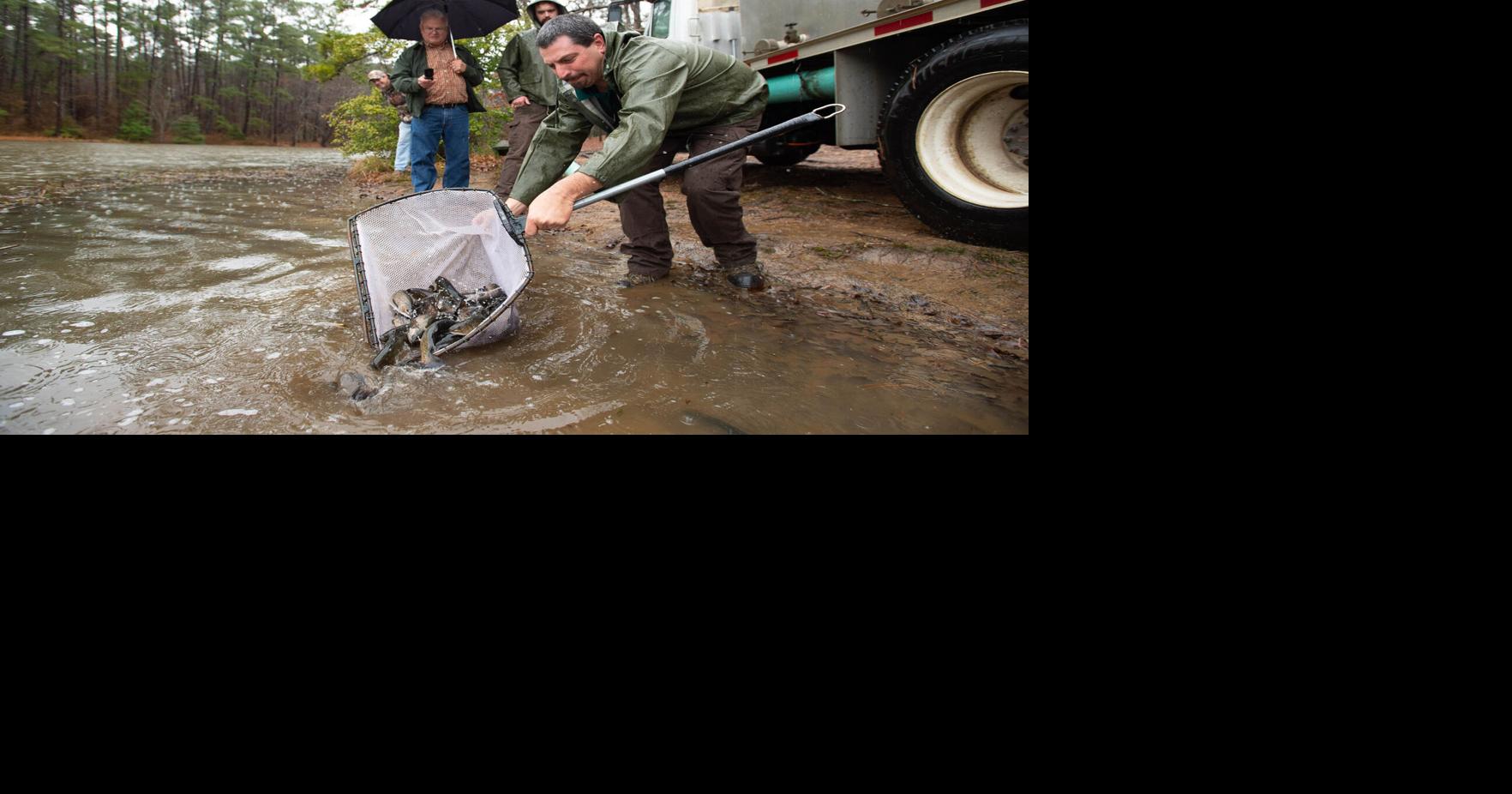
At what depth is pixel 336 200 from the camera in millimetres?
6465

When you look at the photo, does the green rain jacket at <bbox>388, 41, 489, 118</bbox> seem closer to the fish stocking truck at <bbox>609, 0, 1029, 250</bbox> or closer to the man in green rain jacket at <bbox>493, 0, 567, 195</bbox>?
the man in green rain jacket at <bbox>493, 0, 567, 195</bbox>

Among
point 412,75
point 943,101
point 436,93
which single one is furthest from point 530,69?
point 943,101

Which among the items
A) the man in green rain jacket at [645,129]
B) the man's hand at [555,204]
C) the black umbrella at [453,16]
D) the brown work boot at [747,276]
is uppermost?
the black umbrella at [453,16]

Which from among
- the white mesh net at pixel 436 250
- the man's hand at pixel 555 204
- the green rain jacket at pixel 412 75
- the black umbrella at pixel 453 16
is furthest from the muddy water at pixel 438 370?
the black umbrella at pixel 453 16

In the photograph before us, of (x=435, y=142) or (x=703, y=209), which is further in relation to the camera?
(x=435, y=142)

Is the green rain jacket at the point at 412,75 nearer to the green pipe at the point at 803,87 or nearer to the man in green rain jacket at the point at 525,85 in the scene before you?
the man in green rain jacket at the point at 525,85

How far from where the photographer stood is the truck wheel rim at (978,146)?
393cm

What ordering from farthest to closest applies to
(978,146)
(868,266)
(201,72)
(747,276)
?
(201,72) → (978,146) → (868,266) → (747,276)

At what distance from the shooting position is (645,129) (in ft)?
9.05

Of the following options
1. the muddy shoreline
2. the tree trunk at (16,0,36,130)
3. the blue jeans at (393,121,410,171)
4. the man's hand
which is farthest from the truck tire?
A: the tree trunk at (16,0,36,130)

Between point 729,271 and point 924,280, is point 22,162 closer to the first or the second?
point 729,271

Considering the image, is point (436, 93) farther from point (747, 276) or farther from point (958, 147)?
point (958, 147)

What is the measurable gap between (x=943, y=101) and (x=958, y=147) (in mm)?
313

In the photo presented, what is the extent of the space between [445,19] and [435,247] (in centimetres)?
297
